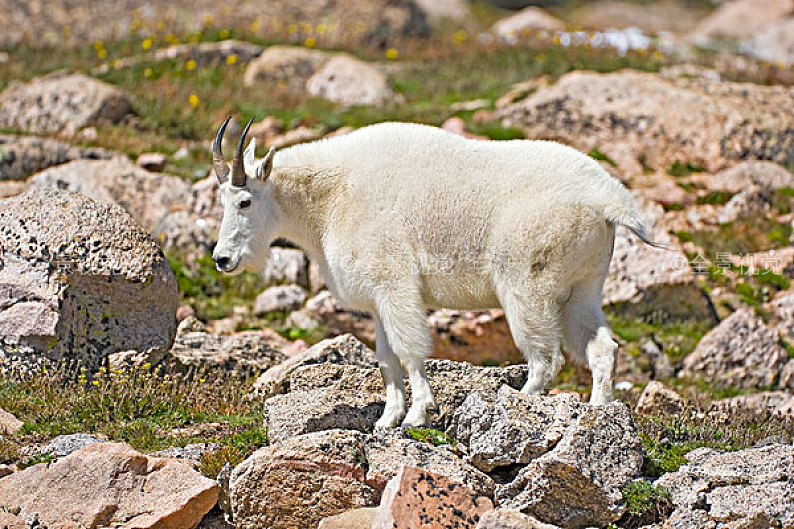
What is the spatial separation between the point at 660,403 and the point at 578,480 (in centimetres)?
326

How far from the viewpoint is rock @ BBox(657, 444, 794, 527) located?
6.74 metres

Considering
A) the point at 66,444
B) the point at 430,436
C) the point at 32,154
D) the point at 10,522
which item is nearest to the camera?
the point at 10,522

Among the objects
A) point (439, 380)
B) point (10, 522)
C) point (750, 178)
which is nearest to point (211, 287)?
point (439, 380)

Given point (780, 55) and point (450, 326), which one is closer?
point (450, 326)

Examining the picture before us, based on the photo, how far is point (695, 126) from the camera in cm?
1752

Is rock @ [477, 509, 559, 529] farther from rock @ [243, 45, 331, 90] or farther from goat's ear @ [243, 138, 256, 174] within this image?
rock @ [243, 45, 331, 90]

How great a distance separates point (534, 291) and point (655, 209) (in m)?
8.32

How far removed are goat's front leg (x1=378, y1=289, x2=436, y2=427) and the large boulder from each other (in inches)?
23.3

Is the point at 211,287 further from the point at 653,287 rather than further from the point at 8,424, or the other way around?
the point at 653,287

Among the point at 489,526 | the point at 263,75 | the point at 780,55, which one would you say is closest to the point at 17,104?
the point at 263,75

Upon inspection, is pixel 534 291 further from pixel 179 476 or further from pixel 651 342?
pixel 651 342

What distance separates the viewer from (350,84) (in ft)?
68.5

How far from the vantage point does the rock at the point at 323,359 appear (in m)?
10.1

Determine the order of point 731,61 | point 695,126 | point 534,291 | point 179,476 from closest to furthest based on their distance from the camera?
point 179,476
point 534,291
point 695,126
point 731,61
